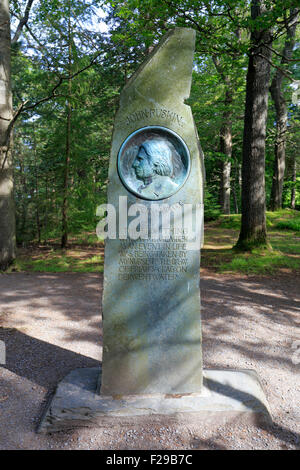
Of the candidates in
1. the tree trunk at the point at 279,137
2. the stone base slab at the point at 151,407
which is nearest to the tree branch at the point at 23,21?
the stone base slab at the point at 151,407

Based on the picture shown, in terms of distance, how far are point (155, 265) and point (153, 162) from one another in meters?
0.98

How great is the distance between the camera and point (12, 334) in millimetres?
4910

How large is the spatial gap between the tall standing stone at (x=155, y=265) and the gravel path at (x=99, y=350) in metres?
0.46

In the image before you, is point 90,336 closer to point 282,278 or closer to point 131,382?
point 131,382

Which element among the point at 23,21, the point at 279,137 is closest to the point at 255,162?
the point at 23,21

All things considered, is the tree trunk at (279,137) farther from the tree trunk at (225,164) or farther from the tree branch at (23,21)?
the tree branch at (23,21)

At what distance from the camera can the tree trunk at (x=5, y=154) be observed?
8.69 metres

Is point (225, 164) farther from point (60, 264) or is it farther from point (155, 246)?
point (155, 246)

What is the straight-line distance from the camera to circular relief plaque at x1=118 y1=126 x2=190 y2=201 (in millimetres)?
3145

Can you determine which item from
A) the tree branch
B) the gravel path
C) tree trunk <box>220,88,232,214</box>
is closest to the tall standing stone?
the gravel path

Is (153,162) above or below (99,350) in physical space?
above

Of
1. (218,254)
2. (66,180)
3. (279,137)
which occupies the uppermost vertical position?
(279,137)

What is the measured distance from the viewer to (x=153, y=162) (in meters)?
3.18
